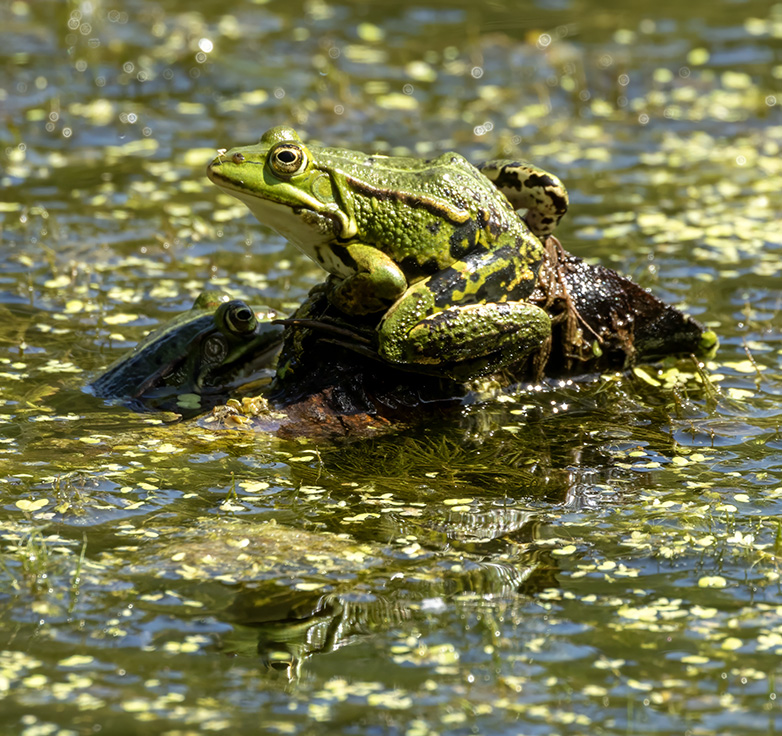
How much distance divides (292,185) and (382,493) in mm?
1495

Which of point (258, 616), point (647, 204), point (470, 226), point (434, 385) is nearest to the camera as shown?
point (258, 616)

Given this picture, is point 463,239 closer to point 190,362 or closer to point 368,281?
point 368,281

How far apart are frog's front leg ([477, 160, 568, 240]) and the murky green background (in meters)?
0.96

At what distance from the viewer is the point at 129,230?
860 cm

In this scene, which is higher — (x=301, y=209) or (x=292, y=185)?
(x=292, y=185)

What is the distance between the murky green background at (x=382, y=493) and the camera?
12.3 ft

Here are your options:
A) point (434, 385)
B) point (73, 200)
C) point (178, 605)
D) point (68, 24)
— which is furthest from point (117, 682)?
point (68, 24)

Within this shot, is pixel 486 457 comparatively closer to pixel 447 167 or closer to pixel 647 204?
pixel 447 167

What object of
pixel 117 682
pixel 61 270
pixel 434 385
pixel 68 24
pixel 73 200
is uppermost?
pixel 68 24

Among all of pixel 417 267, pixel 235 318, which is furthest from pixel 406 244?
pixel 235 318

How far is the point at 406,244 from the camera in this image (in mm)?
5273

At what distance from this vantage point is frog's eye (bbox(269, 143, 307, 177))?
5215 millimetres

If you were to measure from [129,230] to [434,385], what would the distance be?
371cm

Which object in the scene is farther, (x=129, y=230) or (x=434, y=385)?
(x=129, y=230)
